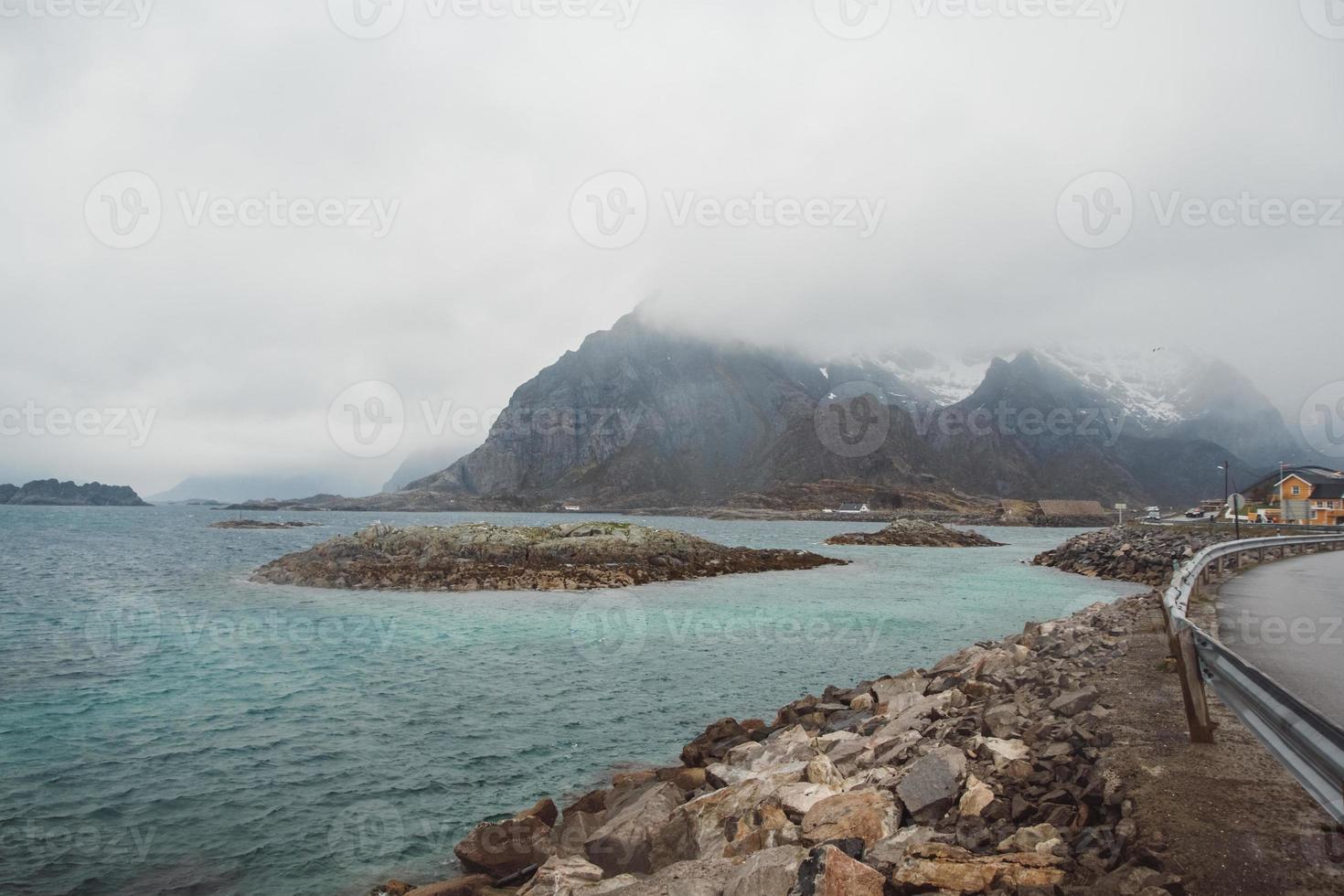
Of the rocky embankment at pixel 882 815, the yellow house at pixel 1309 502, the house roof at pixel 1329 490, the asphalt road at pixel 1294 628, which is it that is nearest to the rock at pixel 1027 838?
the rocky embankment at pixel 882 815

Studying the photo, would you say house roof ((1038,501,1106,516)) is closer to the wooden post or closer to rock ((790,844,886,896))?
the wooden post

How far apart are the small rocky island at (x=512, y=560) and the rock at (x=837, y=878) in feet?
118

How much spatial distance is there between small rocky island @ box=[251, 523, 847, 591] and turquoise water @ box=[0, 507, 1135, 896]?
4347 mm

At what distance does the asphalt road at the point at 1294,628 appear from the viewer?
9.53 m

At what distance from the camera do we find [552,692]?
18.2 m

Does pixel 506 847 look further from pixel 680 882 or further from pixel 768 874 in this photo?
pixel 768 874

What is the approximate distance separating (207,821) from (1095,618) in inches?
787

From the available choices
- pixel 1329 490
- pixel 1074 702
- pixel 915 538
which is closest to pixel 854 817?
pixel 1074 702

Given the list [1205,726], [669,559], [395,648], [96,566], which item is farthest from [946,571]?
[96,566]

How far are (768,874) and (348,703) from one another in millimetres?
13840

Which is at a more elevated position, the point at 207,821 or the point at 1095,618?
the point at 1095,618

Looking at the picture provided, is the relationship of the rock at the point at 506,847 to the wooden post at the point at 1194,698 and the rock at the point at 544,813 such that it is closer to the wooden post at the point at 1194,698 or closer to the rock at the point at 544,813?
the rock at the point at 544,813

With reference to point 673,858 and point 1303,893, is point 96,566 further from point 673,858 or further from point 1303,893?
point 1303,893

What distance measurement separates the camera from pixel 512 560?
161 ft
